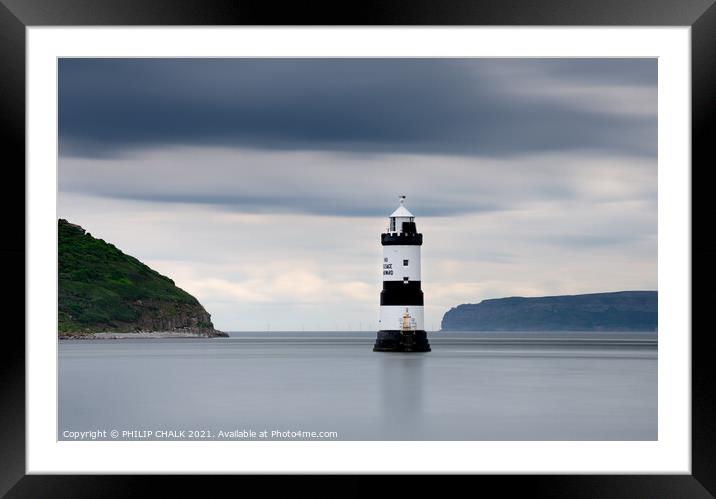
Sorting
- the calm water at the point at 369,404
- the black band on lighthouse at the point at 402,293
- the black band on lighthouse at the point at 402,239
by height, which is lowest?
the calm water at the point at 369,404

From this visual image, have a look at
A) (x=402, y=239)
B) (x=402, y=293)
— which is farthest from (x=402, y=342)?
(x=402, y=239)

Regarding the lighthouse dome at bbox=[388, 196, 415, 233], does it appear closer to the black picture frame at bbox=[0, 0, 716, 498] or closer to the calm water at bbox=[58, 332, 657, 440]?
the calm water at bbox=[58, 332, 657, 440]

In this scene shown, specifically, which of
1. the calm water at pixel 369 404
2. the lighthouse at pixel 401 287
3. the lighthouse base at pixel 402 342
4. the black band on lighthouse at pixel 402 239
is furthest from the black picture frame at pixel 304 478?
the lighthouse base at pixel 402 342

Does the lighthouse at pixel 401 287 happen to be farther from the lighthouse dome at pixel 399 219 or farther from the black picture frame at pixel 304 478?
the black picture frame at pixel 304 478

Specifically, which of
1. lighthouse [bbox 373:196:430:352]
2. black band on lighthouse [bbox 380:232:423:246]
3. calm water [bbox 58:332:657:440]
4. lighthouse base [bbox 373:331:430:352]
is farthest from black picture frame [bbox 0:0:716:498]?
lighthouse base [bbox 373:331:430:352]

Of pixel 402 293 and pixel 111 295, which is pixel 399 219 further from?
pixel 111 295

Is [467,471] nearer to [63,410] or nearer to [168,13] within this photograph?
[168,13]
